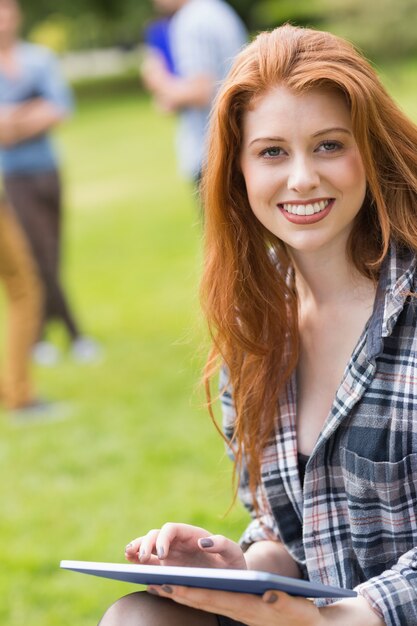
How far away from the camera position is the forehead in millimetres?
1977

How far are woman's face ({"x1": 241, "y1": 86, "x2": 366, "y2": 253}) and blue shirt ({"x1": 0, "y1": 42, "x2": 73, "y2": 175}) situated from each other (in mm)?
4168

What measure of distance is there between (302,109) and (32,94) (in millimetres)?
4331

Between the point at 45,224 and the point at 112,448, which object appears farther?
the point at 45,224

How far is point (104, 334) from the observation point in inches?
265

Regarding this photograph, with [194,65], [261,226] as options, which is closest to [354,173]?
[261,226]

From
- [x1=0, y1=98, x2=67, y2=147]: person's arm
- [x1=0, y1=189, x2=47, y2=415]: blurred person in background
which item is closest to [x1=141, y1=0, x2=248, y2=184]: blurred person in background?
[x1=0, y1=98, x2=67, y2=147]: person's arm

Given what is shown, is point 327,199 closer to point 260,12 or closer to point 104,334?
point 104,334

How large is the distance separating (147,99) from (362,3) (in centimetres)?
573

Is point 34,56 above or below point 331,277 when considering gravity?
above

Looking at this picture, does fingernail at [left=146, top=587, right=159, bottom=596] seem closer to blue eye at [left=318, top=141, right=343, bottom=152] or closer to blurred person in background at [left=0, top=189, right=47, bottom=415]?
blue eye at [left=318, top=141, right=343, bottom=152]

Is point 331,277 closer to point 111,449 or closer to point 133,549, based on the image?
point 133,549

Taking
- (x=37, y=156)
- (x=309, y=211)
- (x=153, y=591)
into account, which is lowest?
(x=153, y=591)

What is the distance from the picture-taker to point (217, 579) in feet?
5.50

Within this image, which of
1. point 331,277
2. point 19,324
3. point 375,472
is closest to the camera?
point 375,472
